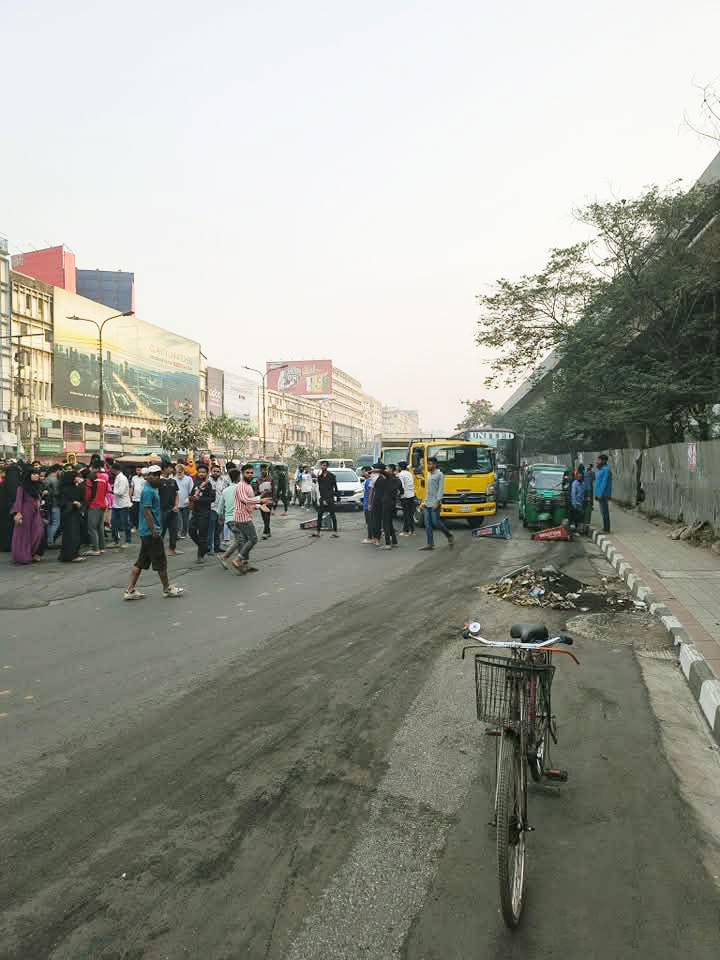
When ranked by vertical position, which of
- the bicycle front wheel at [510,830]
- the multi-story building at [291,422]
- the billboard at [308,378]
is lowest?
the bicycle front wheel at [510,830]

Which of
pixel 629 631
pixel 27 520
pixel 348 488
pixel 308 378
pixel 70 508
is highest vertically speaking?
pixel 308 378

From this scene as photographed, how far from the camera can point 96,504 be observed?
1460 cm

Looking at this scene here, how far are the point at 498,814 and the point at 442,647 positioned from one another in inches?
173

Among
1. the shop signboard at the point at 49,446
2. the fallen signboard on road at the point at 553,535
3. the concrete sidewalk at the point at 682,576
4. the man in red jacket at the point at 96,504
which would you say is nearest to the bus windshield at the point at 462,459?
the fallen signboard on road at the point at 553,535

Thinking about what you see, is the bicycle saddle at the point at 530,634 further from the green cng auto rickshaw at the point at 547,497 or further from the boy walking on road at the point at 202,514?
the green cng auto rickshaw at the point at 547,497

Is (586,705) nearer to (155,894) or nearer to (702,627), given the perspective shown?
(702,627)

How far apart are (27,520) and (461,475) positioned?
10831 millimetres

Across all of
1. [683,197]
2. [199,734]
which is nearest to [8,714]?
[199,734]

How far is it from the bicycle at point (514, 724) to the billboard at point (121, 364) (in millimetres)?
56247

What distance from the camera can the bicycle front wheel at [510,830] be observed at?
9.36 feet

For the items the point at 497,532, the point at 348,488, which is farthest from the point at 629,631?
the point at 348,488

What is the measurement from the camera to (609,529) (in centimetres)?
1816

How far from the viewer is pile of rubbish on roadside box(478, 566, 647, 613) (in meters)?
9.44

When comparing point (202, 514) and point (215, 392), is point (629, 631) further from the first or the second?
point (215, 392)
